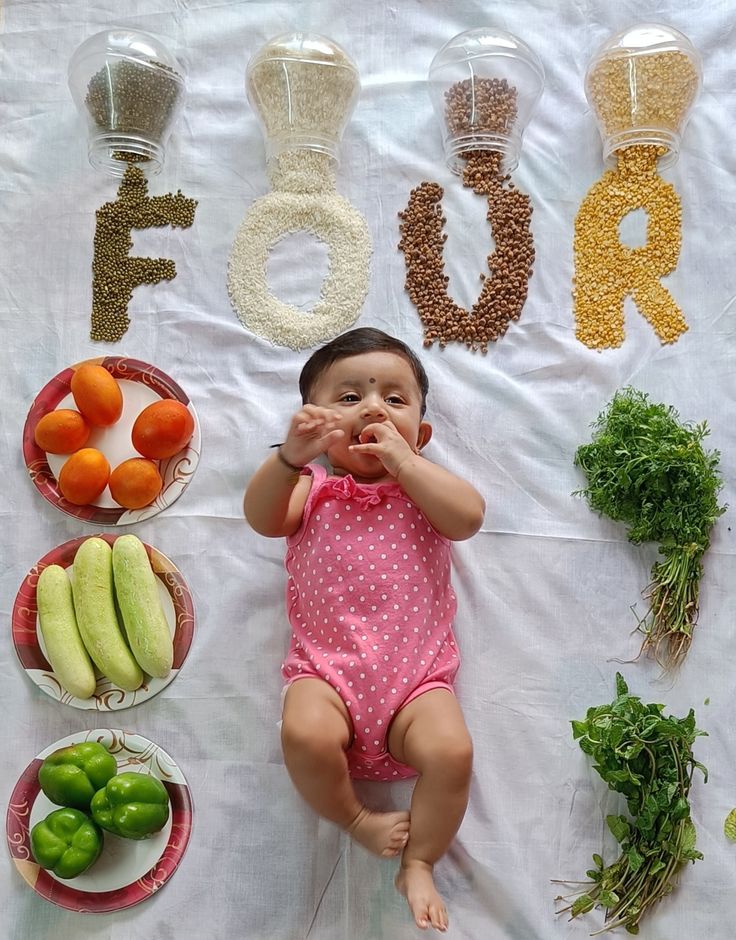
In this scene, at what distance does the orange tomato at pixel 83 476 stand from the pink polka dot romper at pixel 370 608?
342 mm

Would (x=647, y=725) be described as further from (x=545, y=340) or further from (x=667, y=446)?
(x=545, y=340)

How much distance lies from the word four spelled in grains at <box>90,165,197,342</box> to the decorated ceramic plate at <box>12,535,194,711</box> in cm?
39

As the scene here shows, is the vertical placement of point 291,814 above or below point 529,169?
below

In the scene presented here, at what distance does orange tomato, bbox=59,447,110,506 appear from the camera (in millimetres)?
1557

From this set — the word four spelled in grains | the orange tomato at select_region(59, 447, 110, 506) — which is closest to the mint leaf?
the orange tomato at select_region(59, 447, 110, 506)

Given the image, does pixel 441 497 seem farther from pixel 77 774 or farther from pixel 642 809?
pixel 77 774

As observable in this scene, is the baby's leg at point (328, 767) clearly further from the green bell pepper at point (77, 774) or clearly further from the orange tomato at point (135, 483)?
the orange tomato at point (135, 483)

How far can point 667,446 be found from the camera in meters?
1.51

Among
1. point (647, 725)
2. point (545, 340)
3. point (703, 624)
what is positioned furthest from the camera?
point (545, 340)

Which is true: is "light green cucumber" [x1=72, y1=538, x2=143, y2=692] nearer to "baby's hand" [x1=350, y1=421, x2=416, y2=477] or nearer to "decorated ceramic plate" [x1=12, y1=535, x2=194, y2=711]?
"decorated ceramic plate" [x1=12, y1=535, x2=194, y2=711]

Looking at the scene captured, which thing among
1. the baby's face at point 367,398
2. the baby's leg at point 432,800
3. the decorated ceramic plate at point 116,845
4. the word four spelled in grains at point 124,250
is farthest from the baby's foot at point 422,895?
the word four spelled in grains at point 124,250

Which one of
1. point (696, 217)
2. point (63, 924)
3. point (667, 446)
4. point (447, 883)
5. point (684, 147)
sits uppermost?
point (684, 147)

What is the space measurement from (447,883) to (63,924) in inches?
23.2

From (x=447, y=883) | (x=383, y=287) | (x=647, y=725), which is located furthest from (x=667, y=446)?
(x=447, y=883)
